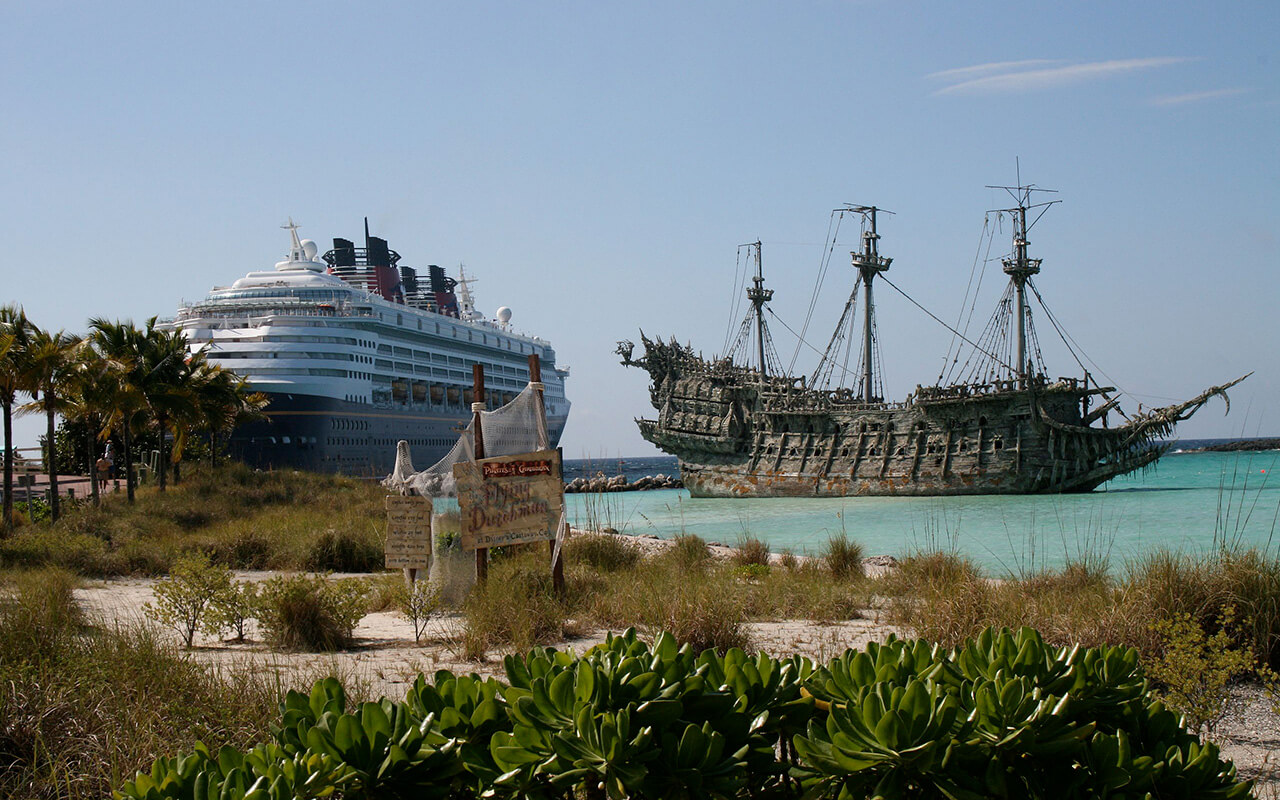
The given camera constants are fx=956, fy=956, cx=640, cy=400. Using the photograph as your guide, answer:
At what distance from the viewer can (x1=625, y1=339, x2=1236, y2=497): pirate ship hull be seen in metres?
34.6

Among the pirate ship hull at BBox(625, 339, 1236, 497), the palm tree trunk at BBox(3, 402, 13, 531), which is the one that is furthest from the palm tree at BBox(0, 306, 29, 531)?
the pirate ship hull at BBox(625, 339, 1236, 497)

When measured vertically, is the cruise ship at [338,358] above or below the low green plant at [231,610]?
above

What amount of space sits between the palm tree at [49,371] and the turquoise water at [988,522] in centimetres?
999

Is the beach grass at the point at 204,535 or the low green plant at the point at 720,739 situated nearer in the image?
the low green plant at the point at 720,739

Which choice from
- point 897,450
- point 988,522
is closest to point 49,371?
point 988,522

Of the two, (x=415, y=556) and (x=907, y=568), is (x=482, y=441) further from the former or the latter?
(x=907, y=568)

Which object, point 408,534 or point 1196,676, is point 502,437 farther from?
point 1196,676

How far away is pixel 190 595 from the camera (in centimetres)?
730

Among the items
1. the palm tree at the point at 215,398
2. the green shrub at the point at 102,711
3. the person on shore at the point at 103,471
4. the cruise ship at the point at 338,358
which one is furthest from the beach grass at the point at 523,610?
the cruise ship at the point at 338,358

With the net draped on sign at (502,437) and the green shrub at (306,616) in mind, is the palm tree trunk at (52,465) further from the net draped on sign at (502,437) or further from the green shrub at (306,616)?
the green shrub at (306,616)

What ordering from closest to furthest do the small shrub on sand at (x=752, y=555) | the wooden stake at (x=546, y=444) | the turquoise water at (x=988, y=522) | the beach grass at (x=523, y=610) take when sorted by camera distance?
the beach grass at (x=523, y=610), the wooden stake at (x=546, y=444), the small shrub on sand at (x=752, y=555), the turquoise water at (x=988, y=522)

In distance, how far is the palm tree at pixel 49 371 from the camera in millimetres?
17156

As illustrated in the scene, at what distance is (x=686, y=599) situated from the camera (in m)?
6.62

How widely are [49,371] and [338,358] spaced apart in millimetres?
30839
